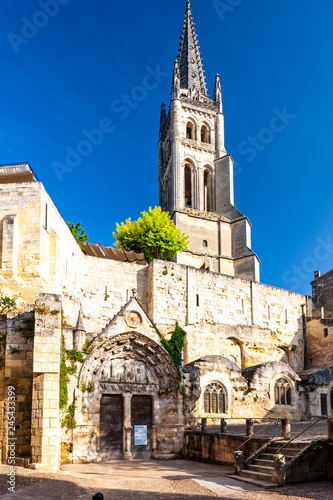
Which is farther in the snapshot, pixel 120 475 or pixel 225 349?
pixel 225 349

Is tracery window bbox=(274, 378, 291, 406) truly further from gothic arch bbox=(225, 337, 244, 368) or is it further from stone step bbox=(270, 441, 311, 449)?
stone step bbox=(270, 441, 311, 449)

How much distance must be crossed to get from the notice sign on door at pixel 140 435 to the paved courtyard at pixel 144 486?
385 cm

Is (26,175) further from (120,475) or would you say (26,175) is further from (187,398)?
(120,475)

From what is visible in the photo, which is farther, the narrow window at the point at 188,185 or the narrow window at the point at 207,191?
the narrow window at the point at 188,185

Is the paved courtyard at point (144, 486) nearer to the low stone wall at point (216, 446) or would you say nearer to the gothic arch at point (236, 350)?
the low stone wall at point (216, 446)

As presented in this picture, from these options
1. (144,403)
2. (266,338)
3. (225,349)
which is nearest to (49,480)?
(144,403)

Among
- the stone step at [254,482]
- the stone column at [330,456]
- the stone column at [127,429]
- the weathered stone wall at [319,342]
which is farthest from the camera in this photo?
the weathered stone wall at [319,342]

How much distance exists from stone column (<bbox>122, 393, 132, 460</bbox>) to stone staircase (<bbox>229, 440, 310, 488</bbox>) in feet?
20.7

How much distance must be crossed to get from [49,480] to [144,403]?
8.09m

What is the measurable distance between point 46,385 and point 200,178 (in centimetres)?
4047

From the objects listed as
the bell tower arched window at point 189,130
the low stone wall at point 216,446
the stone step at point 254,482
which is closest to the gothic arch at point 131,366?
the low stone wall at point 216,446

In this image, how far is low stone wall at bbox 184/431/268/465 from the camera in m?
16.1

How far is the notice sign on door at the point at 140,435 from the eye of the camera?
66.3 feet

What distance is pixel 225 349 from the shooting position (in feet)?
101
